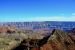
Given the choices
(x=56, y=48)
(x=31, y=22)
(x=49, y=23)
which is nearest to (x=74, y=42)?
(x=56, y=48)

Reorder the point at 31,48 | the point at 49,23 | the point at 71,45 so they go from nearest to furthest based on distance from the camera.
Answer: the point at 71,45 → the point at 31,48 → the point at 49,23

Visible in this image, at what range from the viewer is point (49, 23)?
169 m

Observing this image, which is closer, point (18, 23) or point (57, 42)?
point (57, 42)

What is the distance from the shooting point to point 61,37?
70.9ft

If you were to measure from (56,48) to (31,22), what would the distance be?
165 meters

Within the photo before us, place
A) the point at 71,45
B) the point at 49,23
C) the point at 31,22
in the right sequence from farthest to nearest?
1. the point at 31,22
2. the point at 49,23
3. the point at 71,45

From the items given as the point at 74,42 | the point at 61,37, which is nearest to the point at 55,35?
the point at 61,37

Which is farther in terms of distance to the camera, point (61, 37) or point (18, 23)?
point (18, 23)

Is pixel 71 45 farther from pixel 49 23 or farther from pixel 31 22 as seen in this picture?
pixel 31 22

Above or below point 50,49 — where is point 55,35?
above

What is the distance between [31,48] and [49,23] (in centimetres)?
14661

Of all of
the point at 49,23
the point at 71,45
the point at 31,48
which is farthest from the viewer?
the point at 49,23

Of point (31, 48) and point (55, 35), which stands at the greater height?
point (55, 35)

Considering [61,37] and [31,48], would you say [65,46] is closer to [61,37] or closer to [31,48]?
[61,37]
